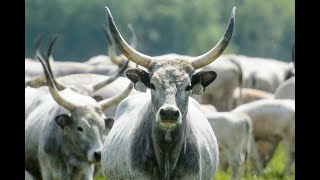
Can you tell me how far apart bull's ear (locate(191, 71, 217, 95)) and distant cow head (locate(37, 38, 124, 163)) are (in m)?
3.15

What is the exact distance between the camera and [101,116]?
13.1 meters

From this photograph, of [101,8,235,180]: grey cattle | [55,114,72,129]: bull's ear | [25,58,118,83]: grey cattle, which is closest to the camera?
[101,8,235,180]: grey cattle

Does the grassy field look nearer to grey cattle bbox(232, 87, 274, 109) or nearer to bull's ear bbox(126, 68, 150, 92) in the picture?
grey cattle bbox(232, 87, 274, 109)

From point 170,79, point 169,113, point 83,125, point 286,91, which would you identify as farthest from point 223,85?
point 169,113

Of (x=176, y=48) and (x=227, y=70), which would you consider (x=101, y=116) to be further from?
(x=176, y=48)

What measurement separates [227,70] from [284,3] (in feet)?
168

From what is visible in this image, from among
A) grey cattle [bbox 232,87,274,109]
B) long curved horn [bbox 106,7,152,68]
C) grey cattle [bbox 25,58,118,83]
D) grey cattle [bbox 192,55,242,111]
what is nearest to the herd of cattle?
long curved horn [bbox 106,7,152,68]

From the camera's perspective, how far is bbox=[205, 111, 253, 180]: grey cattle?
17.0 metres

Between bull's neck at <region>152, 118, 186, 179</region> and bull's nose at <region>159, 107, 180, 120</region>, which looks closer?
bull's nose at <region>159, 107, 180, 120</region>

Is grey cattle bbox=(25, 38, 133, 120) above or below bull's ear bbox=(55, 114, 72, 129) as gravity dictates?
below

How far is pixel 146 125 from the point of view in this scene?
386 inches

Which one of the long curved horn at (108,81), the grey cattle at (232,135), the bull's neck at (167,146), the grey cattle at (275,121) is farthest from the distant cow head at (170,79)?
the grey cattle at (275,121)
